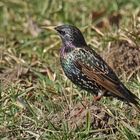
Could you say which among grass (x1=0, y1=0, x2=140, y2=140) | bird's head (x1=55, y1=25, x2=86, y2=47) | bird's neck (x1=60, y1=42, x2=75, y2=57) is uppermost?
bird's head (x1=55, y1=25, x2=86, y2=47)

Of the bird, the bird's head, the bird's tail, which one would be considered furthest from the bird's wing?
the bird's head

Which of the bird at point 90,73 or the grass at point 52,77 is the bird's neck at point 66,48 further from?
the grass at point 52,77

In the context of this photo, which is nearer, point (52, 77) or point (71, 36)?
point (71, 36)

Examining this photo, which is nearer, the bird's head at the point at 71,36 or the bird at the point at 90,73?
the bird at the point at 90,73

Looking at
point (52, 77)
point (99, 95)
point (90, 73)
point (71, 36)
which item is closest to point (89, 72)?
point (90, 73)

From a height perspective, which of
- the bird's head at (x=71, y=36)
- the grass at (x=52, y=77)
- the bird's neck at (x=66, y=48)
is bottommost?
the grass at (x=52, y=77)

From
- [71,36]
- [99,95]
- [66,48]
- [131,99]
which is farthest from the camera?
[71,36]

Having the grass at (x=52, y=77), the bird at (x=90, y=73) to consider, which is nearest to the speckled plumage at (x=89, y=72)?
the bird at (x=90, y=73)

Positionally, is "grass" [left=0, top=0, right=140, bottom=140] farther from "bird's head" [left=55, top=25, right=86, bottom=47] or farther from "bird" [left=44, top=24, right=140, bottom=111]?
"bird's head" [left=55, top=25, right=86, bottom=47]

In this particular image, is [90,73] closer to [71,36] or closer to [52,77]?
[71,36]

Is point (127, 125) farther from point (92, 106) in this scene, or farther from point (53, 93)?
point (53, 93)
